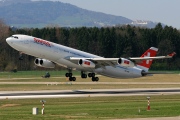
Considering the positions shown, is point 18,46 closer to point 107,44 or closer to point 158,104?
point 158,104

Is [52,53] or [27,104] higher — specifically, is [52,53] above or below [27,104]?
above

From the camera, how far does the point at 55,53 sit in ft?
243

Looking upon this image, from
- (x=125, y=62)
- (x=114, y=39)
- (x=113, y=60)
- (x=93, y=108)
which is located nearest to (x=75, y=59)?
(x=113, y=60)

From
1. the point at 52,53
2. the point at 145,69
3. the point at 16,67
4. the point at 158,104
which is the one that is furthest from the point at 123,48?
the point at 158,104

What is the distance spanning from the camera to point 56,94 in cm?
6806

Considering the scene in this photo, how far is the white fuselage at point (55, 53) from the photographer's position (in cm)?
7175

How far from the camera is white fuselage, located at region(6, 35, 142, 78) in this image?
2825 inches

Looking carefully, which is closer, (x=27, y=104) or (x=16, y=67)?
(x=27, y=104)

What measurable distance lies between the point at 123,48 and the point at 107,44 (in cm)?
453

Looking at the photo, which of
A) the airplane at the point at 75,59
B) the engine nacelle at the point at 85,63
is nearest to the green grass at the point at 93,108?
the airplane at the point at 75,59

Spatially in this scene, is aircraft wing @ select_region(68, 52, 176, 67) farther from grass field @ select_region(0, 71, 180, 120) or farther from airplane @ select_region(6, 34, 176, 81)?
grass field @ select_region(0, 71, 180, 120)

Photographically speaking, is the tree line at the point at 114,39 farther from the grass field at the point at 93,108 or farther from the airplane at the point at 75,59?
the grass field at the point at 93,108

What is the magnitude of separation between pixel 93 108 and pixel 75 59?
2549cm

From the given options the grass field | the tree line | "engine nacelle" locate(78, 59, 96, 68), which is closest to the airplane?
"engine nacelle" locate(78, 59, 96, 68)
